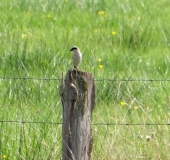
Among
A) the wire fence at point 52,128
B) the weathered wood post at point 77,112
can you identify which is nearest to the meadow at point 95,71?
the wire fence at point 52,128

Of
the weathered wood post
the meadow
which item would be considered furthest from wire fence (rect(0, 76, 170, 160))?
the weathered wood post

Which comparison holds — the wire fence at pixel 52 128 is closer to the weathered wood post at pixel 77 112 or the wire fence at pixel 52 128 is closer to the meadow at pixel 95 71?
the meadow at pixel 95 71

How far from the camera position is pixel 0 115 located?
5539mm

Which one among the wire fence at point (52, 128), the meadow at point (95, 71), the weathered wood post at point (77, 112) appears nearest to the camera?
the weathered wood post at point (77, 112)

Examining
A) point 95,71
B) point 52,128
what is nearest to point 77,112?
point 52,128

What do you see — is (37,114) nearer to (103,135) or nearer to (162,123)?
(103,135)

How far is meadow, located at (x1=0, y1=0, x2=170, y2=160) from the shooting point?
5.04m

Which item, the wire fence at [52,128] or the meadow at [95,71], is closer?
the wire fence at [52,128]

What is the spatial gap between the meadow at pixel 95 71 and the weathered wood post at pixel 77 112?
1.79 feet

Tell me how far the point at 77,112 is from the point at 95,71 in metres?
2.64

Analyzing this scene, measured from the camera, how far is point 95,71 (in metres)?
6.86

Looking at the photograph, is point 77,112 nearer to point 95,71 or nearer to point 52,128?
point 52,128

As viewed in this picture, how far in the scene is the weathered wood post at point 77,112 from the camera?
4191mm

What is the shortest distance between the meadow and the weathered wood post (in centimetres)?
54
